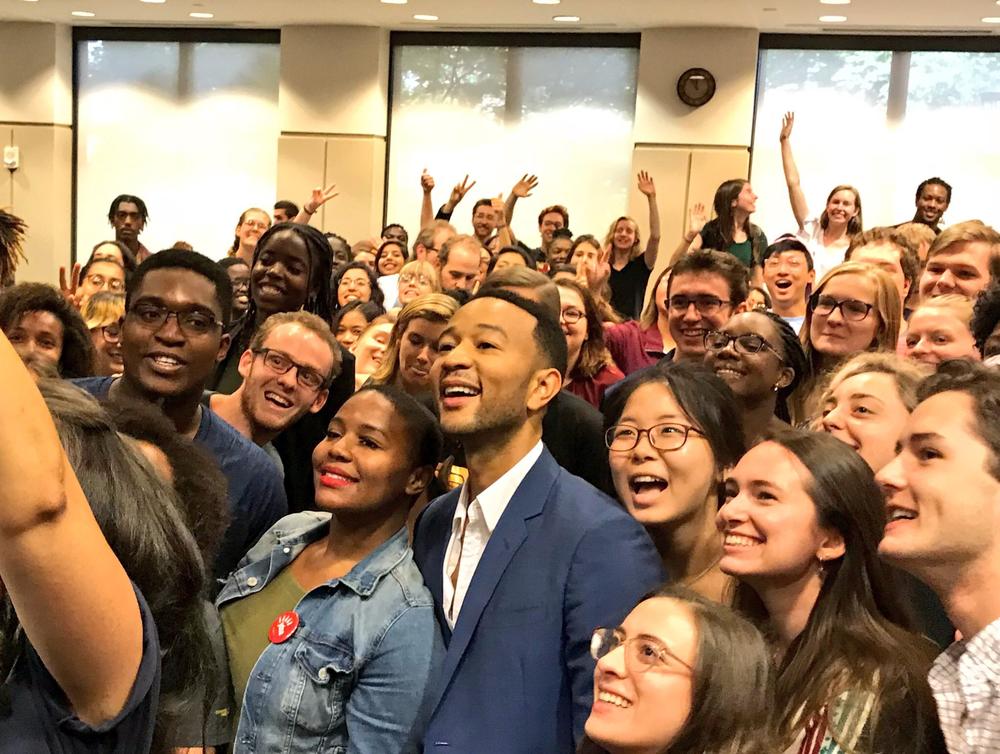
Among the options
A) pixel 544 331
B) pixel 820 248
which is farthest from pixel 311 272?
pixel 820 248

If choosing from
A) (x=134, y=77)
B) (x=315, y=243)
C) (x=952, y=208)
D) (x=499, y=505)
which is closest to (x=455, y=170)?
(x=134, y=77)

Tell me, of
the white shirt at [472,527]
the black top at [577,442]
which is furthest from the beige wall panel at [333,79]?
the white shirt at [472,527]

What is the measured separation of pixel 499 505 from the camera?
6.49ft

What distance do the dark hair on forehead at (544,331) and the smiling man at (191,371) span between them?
26.0 inches

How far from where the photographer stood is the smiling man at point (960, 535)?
1.34 m

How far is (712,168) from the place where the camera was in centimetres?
982

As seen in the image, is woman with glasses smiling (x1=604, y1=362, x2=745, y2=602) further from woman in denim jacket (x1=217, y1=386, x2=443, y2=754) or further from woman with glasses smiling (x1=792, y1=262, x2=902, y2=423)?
woman with glasses smiling (x1=792, y1=262, x2=902, y2=423)

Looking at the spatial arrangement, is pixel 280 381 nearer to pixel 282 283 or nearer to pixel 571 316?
pixel 282 283

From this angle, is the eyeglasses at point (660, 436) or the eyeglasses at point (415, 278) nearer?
the eyeglasses at point (660, 436)

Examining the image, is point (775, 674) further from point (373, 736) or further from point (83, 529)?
point (83, 529)

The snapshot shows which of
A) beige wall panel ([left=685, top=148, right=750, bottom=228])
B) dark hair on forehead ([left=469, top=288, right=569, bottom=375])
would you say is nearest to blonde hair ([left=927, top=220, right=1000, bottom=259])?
dark hair on forehead ([left=469, top=288, right=569, bottom=375])

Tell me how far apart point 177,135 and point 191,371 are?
9511mm

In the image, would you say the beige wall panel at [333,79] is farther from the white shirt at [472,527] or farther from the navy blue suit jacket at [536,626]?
the navy blue suit jacket at [536,626]

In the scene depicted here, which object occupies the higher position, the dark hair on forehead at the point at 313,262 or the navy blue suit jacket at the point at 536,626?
the dark hair on forehead at the point at 313,262
